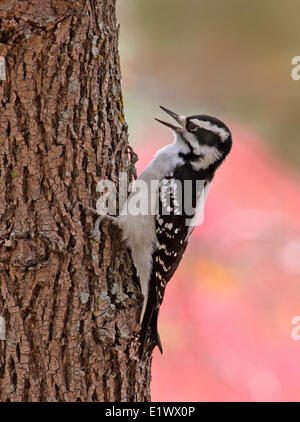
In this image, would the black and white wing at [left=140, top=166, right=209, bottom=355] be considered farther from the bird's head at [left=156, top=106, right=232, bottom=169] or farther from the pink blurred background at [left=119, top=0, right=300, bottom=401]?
the pink blurred background at [left=119, top=0, right=300, bottom=401]

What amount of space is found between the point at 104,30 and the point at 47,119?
53cm

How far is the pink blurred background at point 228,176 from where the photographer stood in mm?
4297

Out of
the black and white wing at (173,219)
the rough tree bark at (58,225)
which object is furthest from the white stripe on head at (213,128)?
the rough tree bark at (58,225)

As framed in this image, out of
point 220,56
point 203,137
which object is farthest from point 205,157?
point 220,56

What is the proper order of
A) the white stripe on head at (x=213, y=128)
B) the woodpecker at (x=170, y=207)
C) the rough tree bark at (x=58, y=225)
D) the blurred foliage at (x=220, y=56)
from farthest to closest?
the blurred foliage at (x=220, y=56) → the white stripe on head at (x=213, y=128) → the woodpecker at (x=170, y=207) → the rough tree bark at (x=58, y=225)

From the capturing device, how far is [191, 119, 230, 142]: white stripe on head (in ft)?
11.3

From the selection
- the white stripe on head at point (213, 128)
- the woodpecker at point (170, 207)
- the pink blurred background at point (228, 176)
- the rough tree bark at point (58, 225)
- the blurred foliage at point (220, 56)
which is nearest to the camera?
the rough tree bark at point (58, 225)

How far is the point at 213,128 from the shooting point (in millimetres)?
3451

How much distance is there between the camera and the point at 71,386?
8.14 feet

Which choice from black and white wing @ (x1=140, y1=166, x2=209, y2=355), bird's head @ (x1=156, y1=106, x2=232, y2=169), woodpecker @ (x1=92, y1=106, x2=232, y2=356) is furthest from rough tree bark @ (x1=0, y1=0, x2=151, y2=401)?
bird's head @ (x1=156, y1=106, x2=232, y2=169)

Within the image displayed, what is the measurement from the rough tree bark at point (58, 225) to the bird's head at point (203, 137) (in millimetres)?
763

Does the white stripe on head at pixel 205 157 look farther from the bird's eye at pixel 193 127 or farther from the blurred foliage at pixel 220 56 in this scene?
the blurred foliage at pixel 220 56
